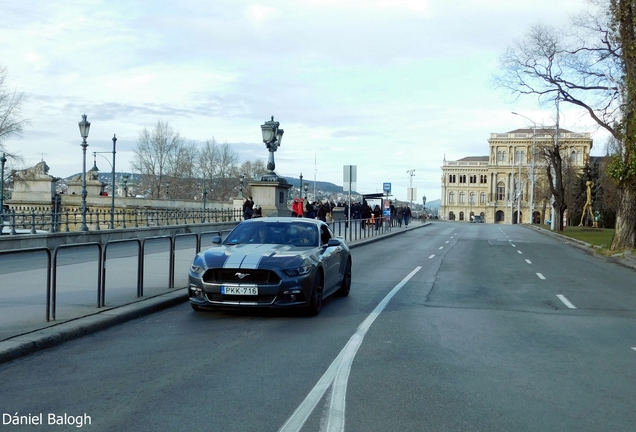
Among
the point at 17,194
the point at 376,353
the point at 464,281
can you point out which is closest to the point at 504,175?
the point at 17,194

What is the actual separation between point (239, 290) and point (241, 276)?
0.73ft

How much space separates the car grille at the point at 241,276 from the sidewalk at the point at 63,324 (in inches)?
49.1

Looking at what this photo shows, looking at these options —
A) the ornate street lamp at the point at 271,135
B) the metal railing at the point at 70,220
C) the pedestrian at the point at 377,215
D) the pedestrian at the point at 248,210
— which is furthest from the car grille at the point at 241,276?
the pedestrian at the point at 377,215

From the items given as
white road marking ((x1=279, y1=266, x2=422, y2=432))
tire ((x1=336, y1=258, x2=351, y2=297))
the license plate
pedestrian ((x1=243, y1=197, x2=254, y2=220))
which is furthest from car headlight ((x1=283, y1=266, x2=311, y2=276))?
pedestrian ((x1=243, y1=197, x2=254, y2=220))

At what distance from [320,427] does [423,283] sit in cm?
1129

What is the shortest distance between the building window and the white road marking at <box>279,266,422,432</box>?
148 m

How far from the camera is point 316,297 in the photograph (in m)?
11.1

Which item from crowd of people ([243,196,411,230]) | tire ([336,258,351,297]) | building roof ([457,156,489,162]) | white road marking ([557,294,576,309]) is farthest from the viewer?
building roof ([457,156,489,162])

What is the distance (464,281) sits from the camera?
1719 cm

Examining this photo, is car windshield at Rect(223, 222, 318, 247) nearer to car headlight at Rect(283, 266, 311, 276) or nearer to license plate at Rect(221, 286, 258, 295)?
car headlight at Rect(283, 266, 311, 276)

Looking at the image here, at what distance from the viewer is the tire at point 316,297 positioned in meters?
11.0

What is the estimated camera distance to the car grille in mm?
10508

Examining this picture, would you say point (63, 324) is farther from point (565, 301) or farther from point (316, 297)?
point (565, 301)

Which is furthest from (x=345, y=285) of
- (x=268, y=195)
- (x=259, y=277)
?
(x=268, y=195)
